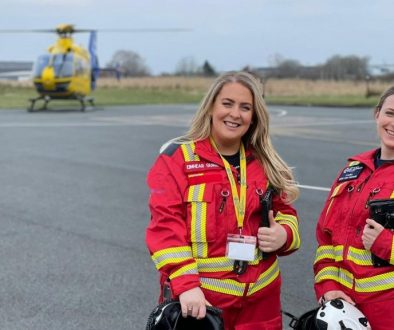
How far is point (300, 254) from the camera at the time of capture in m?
6.19

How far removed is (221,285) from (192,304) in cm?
27

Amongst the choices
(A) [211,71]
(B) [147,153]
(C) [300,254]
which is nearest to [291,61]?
(A) [211,71]

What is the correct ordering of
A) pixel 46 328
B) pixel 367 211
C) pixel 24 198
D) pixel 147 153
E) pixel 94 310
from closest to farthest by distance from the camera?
pixel 367 211 → pixel 46 328 → pixel 94 310 → pixel 24 198 → pixel 147 153

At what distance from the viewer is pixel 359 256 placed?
2.91 m

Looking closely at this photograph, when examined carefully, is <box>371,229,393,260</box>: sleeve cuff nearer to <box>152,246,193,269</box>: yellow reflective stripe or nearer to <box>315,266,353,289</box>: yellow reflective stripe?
<box>315,266,353,289</box>: yellow reflective stripe

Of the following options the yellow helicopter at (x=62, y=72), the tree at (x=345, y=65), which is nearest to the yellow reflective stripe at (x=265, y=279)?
the yellow helicopter at (x=62, y=72)

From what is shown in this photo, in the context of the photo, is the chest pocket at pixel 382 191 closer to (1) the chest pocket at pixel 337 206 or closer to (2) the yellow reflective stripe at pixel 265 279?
(1) the chest pocket at pixel 337 206

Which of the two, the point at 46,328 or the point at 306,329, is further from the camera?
the point at 46,328

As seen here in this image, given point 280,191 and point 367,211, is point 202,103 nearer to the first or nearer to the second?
point 280,191

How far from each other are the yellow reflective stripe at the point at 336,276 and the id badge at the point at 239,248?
394mm

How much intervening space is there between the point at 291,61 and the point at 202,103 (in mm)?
85694

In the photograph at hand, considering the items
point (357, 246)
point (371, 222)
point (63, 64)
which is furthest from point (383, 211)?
point (63, 64)

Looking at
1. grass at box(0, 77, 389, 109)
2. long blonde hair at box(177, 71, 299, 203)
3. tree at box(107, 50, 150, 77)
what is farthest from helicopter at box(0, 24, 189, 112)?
tree at box(107, 50, 150, 77)

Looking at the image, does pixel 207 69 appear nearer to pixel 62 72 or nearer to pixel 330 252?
pixel 62 72
